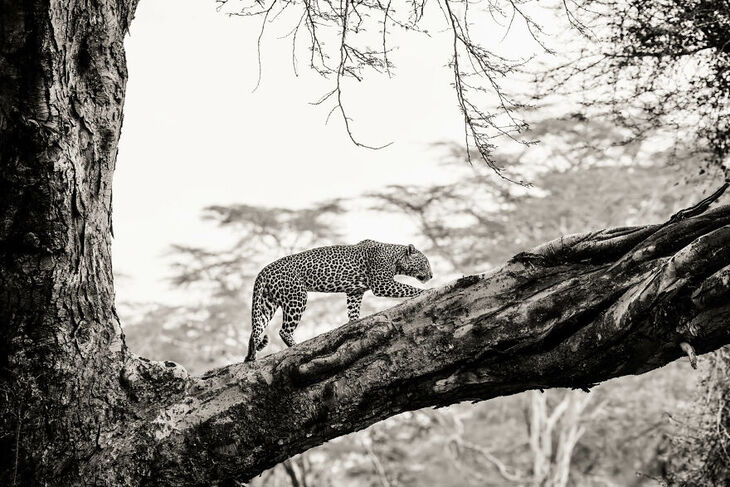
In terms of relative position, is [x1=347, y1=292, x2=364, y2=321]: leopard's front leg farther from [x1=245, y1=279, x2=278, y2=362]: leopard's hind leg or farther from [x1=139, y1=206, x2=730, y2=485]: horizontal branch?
[x1=139, y1=206, x2=730, y2=485]: horizontal branch

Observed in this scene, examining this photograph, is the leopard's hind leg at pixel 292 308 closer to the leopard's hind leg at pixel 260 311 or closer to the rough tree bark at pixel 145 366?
the leopard's hind leg at pixel 260 311

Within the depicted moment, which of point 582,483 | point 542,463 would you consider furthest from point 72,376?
point 582,483

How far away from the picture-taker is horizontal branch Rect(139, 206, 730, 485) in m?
4.39

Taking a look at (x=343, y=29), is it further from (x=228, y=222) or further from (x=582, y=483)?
(x=582, y=483)

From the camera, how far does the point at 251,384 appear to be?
15.6 feet

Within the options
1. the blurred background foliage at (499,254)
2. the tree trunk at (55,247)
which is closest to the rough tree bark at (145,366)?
the tree trunk at (55,247)

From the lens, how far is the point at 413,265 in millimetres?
6645

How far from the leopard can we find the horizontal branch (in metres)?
1.07

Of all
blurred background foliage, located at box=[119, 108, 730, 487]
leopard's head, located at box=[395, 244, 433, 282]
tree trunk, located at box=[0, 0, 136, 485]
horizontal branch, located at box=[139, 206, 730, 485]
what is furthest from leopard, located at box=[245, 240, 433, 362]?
blurred background foliage, located at box=[119, 108, 730, 487]

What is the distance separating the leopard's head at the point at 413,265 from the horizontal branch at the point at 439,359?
66.4 inches

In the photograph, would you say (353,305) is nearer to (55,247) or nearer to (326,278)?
(326,278)

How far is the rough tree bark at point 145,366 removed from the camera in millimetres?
4504

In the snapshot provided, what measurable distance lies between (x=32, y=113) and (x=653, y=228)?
337cm

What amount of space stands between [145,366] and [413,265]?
241 cm
